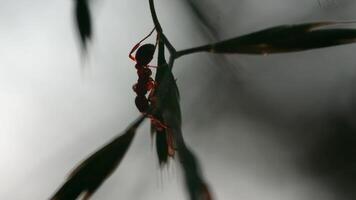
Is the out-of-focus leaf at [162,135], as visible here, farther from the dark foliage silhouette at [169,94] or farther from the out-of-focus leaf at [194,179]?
the out-of-focus leaf at [194,179]

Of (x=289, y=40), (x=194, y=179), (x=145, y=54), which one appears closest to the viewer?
(x=194, y=179)

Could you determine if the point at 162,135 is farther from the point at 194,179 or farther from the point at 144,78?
the point at 194,179

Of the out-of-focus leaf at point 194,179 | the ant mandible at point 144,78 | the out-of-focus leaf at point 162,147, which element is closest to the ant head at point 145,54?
the ant mandible at point 144,78

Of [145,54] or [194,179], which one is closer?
[194,179]

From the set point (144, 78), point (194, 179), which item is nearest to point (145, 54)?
point (144, 78)

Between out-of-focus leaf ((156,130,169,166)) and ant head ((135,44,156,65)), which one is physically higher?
ant head ((135,44,156,65))

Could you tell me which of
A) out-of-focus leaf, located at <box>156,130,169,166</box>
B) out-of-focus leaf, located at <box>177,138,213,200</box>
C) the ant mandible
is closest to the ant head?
the ant mandible

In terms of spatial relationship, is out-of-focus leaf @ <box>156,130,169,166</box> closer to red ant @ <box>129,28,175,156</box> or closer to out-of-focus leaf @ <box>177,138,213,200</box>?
red ant @ <box>129,28,175,156</box>
